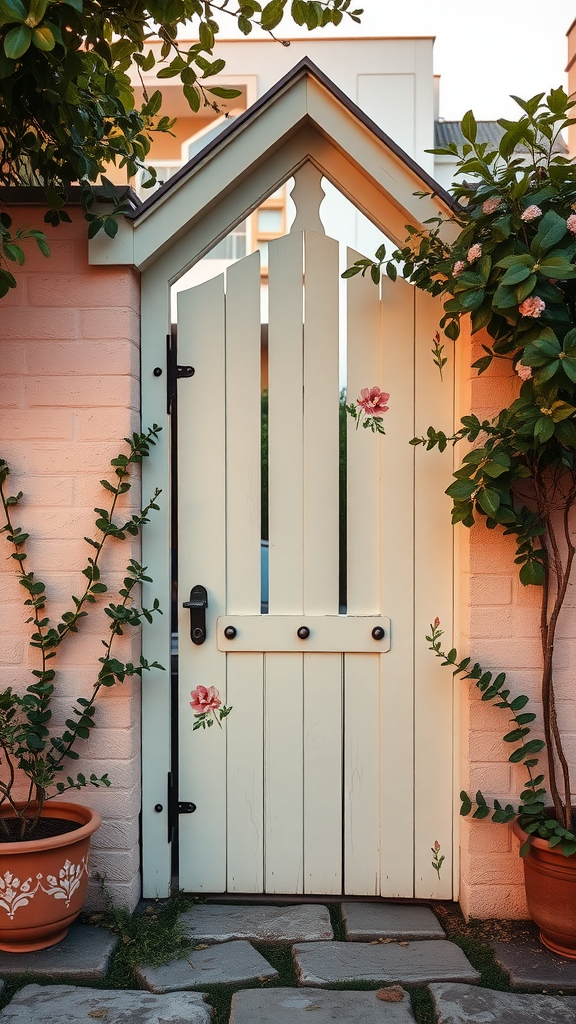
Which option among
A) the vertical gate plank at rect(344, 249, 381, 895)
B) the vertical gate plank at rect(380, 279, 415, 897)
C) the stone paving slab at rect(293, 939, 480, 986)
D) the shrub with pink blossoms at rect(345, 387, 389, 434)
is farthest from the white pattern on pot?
the shrub with pink blossoms at rect(345, 387, 389, 434)

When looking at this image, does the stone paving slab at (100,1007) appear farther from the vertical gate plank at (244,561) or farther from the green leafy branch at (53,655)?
the vertical gate plank at (244,561)

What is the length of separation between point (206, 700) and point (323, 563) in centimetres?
57

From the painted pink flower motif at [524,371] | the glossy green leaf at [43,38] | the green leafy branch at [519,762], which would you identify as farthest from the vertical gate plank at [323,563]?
the glossy green leaf at [43,38]

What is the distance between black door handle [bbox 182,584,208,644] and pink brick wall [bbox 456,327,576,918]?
82 cm

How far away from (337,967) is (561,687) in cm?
101

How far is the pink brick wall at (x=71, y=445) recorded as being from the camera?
2.50 meters

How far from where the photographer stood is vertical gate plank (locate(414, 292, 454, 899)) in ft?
8.46

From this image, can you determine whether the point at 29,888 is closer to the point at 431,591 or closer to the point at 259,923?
the point at 259,923

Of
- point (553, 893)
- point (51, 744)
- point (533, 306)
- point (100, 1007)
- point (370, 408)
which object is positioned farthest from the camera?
point (370, 408)

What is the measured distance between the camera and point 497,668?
2477 millimetres

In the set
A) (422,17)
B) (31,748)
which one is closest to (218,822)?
(31,748)

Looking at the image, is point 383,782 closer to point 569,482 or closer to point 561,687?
point 561,687

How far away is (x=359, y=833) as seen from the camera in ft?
8.54

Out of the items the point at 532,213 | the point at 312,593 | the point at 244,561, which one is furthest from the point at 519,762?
the point at 532,213
